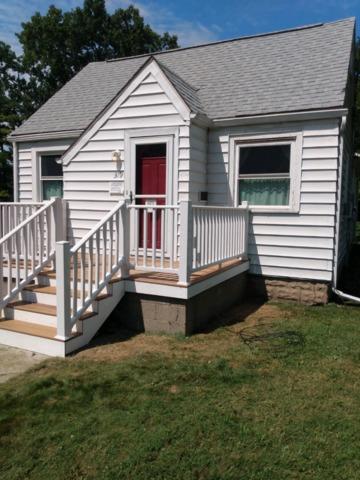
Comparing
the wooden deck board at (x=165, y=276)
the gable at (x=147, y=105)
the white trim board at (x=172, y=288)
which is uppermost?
the gable at (x=147, y=105)

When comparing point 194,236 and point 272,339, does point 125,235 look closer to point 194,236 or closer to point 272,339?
point 194,236

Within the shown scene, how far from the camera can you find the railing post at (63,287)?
4.22m

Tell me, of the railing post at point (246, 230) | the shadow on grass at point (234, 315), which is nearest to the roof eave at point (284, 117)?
the railing post at point (246, 230)

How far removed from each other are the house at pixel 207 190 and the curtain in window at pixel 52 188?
0.98 m

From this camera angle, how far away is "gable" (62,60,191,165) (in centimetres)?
633

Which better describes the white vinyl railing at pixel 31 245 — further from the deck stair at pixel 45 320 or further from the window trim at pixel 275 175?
the window trim at pixel 275 175

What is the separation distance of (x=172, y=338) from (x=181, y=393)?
56.9 inches

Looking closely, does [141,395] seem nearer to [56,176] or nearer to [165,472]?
[165,472]

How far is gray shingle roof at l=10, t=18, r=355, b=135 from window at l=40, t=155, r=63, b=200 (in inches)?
24.9

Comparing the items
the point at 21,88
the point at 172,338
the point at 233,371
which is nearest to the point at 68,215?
the point at 172,338

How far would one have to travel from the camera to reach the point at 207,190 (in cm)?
720

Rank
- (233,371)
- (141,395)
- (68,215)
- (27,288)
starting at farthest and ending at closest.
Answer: (68,215) < (27,288) < (233,371) < (141,395)

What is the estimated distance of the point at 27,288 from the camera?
537 cm

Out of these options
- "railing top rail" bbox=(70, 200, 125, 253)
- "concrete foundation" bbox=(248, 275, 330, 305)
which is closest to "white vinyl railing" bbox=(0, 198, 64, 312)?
"railing top rail" bbox=(70, 200, 125, 253)
